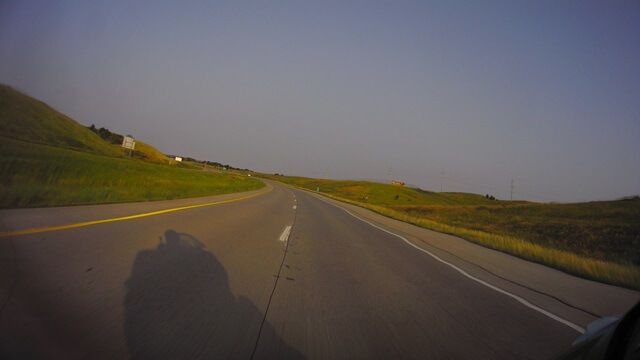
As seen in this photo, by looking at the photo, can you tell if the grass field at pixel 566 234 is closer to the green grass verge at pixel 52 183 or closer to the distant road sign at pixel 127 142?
the green grass verge at pixel 52 183

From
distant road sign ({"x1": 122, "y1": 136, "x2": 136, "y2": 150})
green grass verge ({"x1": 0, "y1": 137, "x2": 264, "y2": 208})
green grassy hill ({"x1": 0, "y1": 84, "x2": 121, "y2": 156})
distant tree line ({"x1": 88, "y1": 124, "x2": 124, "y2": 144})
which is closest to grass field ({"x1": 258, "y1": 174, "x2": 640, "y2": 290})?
green grass verge ({"x1": 0, "y1": 137, "x2": 264, "y2": 208})

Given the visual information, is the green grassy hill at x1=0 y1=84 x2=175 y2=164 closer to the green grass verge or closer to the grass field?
the green grass verge

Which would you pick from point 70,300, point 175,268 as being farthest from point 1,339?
point 175,268

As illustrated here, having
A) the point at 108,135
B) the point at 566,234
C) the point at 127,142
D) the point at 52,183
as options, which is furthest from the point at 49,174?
the point at 108,135

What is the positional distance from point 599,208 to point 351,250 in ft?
121

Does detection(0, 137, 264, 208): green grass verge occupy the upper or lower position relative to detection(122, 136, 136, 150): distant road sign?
lower

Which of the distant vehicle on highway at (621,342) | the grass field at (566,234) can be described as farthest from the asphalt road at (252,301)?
the grass field at (566,234)

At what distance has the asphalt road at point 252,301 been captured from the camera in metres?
3.36

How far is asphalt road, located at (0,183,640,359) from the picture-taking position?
11.0ft

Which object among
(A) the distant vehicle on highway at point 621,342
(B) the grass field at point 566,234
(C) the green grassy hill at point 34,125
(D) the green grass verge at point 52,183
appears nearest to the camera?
(A) the distant vehicle on highway at point 621,342

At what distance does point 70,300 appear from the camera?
3957mm

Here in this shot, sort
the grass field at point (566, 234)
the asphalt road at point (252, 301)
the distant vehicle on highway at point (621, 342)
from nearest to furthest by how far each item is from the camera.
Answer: the distant vehicle on highway at point (621, 342)
the asphalt road at point (252, 301)
the grass field at point (566, 234)

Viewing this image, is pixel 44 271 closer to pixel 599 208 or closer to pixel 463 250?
pixel 463 250

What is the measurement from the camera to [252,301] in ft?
15.6
